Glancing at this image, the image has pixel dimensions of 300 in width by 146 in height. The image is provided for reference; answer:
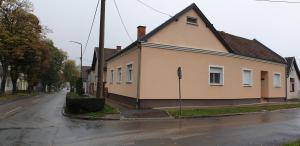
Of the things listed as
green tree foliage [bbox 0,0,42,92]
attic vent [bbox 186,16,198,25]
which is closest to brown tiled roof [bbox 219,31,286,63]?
attic vent [bbox 186,16,198,25]

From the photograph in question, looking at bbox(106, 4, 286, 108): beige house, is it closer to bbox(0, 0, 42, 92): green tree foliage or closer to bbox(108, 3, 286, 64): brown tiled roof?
bbox(108, 3, 286, 64): brown tiled roof

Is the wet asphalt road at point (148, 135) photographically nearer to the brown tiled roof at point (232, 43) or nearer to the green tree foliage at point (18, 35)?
the brown tiled roof at point (232, 43)

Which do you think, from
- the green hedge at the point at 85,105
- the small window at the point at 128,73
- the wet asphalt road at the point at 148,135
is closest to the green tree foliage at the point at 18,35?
the small window at the point at 128,73

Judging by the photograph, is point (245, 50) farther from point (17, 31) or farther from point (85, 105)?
point (17, 31)

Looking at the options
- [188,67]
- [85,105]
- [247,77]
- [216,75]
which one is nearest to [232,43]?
[247,77]

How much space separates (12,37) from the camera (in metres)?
40.3

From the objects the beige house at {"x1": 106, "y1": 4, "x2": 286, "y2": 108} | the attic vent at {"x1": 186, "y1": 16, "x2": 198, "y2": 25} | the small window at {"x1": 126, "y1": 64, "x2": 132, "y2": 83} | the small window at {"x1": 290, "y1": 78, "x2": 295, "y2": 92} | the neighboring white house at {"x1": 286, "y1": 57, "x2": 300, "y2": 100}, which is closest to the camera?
the beige house at {"x1": 106, "y1": 4, "x2": 286, "y2": 108}

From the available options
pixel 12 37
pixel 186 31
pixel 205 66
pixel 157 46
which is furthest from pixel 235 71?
pixel 12 37

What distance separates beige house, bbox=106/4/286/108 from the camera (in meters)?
19.9

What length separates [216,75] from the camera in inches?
908

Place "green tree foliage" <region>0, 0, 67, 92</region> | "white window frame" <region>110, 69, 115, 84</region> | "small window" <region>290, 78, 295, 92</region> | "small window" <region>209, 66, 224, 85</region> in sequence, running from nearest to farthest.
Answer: "small window" <region>209, 66, 224, 85</region>
"white window frame" <region>110, 69, 115, 84</region>
"small window" <region>290, 78, 295, 92</region>
"green tree foliage" <region>0, 0, 67, 92</region>

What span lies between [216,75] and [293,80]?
1743 cm

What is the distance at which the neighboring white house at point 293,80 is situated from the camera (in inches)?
1365

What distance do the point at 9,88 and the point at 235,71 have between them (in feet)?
198
